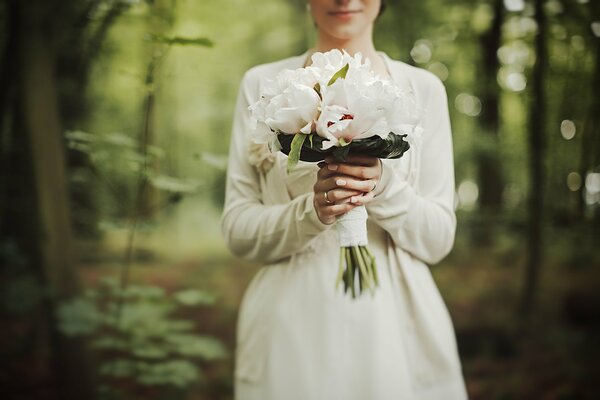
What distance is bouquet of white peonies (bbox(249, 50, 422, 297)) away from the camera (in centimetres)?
114

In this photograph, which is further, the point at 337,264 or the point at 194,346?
the point at 194,346

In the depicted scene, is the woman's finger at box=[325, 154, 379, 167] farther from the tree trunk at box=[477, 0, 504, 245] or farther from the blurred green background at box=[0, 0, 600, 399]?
the tree trunk at box=[477, 0, 504, 245]

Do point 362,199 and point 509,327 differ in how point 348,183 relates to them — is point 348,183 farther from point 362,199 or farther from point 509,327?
point 509,327

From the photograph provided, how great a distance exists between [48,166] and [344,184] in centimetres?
234

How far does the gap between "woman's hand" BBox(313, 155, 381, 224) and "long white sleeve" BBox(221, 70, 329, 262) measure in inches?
3.0

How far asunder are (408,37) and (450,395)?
2.65m

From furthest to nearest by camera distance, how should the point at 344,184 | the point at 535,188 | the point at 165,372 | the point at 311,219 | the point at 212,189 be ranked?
the point at 535,188 → the point at 212,189 → the point at 165,372 → the point at 311,219 → the point at 344,184

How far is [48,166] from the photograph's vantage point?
123 inches

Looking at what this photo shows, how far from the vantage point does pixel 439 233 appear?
151cm

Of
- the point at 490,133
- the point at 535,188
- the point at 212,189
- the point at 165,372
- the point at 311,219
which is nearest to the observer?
the point at 311,219

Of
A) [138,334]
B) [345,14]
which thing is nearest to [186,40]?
[345,14]

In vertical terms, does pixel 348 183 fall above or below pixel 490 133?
below

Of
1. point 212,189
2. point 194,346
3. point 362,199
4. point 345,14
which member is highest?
point 345,14

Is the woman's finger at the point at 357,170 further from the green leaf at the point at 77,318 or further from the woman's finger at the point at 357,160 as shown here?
the green leaf at the point at 77,318
